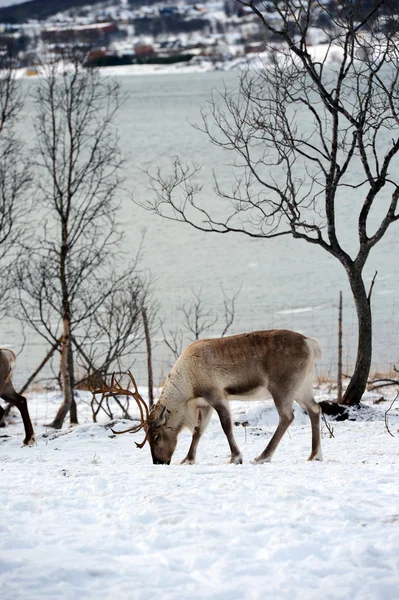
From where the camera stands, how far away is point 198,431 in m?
9.39

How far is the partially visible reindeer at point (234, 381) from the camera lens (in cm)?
905

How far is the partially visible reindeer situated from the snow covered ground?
79 centimetres

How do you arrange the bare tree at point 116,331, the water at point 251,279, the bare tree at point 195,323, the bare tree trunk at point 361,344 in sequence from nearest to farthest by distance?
the bare tree trunk at point 361,344, the bare tree at point 116,331, the bare tree at point 195,323, the water at point 251,279

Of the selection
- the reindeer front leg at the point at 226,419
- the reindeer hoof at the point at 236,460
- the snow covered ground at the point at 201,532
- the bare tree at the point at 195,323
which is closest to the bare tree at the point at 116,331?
the bare tree at the point at 195,323

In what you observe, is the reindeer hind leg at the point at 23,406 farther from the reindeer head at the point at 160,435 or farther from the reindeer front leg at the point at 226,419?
the reindeer front leg at the point at 226,419

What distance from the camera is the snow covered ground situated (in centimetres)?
490

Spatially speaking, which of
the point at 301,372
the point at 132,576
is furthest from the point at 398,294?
the point at 132,576

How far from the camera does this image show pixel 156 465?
8445mm

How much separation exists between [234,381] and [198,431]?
29.9 inches

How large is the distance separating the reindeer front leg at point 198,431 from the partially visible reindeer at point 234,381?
0.20ft

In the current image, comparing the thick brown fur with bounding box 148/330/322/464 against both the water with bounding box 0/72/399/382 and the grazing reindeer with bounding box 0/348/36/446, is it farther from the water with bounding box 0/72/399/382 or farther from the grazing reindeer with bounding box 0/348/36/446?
the water with bounding box 0/72/399/382

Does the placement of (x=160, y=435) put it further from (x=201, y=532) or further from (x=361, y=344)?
(x=361, y=344)

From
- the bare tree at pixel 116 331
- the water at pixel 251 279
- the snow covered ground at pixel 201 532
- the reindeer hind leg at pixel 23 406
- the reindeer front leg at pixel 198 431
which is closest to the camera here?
the snow covered ground at pixel 201 532

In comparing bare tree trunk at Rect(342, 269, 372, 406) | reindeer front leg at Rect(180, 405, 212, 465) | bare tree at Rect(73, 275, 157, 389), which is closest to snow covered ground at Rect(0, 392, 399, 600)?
reindeer front leg at Rect(180, 405, 212, 465)
